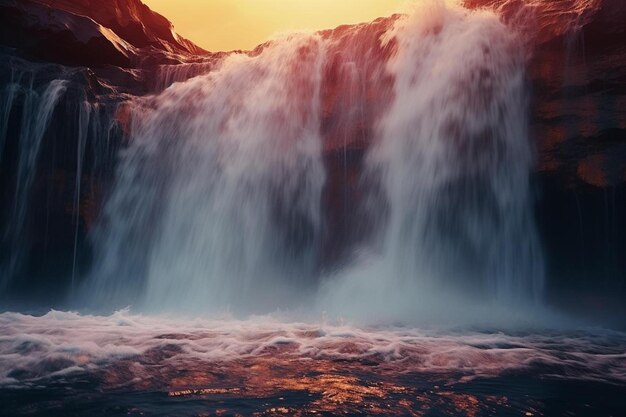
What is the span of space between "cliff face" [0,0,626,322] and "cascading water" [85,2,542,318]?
400 mm

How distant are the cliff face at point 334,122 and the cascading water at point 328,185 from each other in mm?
400

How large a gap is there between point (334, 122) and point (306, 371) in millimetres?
9517

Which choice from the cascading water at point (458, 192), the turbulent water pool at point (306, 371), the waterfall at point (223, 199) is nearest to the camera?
the turbulent water pool at point (306, 371)

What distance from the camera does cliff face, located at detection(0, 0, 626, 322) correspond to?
1135 cm

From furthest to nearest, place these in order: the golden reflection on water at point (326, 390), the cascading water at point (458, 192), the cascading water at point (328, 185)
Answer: the cascading water at point (328, 185)
the cascading water at point (458, 192)
the golden reflection on water at point (326, 390)

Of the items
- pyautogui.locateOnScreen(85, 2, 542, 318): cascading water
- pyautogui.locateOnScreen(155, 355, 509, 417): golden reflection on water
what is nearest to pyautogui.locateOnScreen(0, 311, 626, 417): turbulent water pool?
pyautogui.locateOnScreen(155, 355, 509, 417): golden reflection on water

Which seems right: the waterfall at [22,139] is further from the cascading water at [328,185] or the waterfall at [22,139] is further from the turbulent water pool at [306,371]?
the turbulent water pool at [306,371]

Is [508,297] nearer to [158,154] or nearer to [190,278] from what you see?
[190,278]

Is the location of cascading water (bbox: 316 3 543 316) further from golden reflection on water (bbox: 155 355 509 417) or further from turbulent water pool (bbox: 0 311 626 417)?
golden reflection on water (bbox: 155 355 509 417)

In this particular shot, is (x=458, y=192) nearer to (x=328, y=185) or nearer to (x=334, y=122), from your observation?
(x=328, y=185)

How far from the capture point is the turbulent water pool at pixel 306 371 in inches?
185

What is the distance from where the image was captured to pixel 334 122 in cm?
1423

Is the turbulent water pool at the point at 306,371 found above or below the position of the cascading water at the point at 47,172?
below

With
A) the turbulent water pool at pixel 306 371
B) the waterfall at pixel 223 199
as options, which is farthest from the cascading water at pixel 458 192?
the turbulent water pool at pixel 306 371
